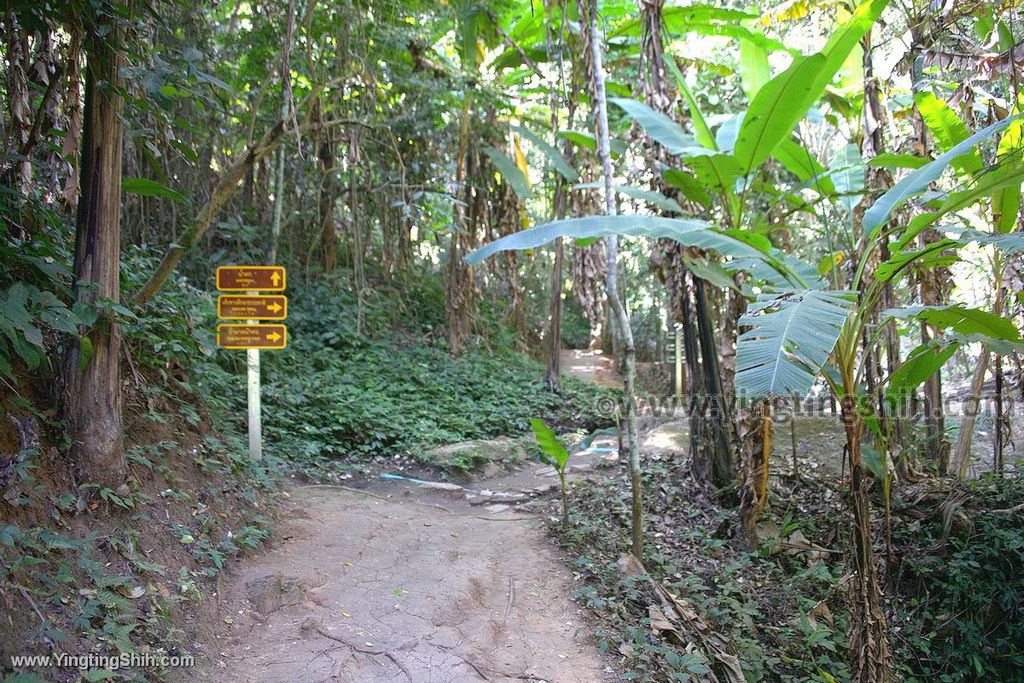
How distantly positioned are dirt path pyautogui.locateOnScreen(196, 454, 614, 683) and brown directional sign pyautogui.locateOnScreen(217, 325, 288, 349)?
1.51 meters

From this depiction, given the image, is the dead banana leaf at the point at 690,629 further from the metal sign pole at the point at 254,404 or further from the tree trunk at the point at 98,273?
the tree trunk at the point at 98,273

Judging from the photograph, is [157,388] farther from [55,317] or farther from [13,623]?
[13,623]

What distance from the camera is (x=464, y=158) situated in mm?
9086

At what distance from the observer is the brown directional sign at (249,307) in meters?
5.96

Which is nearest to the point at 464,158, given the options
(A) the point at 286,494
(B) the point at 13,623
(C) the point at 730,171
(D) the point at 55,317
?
(C) the point at 730,171

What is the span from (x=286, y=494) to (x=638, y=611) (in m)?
3.43

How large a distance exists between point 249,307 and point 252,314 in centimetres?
8

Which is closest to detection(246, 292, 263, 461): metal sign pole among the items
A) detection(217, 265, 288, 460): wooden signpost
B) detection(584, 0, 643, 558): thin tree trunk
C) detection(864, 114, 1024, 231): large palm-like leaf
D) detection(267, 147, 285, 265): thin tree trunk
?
detection(217, 265, 288, 460): wooden signpost

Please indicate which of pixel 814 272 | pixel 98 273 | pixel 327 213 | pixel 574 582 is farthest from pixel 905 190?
pixel 327 213

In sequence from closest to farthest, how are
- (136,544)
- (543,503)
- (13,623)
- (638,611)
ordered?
(13,623)
(136,544)
(638,611)
(543,503)

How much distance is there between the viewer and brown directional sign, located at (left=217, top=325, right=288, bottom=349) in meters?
5.96

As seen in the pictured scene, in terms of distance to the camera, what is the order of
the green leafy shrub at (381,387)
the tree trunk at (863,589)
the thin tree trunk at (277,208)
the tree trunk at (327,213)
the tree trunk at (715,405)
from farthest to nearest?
the tree trunk at (327,213) < the thin tree trunk at (277,208) < the green leafy shrub at (381,387) < the tree trunk at (715,405) < the tree trunk at (863,589)

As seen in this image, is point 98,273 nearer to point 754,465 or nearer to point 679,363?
point 754,465

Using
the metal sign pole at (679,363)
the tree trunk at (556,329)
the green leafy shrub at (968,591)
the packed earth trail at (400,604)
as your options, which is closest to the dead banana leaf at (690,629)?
the packed earth trail at (400,604)
